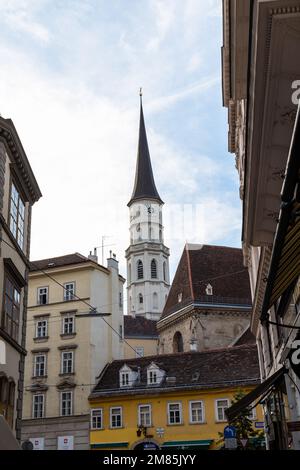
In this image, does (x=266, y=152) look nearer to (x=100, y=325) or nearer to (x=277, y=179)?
(x=277, y=179)

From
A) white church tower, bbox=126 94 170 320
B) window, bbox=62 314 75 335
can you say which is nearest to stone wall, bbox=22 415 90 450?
window, bbox=62 314 75 335

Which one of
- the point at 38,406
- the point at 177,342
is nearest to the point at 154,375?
the point at 38,406

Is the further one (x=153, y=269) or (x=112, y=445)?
(x=153, y=269)

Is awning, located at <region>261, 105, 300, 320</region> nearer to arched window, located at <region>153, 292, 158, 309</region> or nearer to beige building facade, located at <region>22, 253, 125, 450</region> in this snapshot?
beige building facade, located at <region>22, 253, 125, 450</region>

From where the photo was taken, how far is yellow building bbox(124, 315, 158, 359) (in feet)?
253

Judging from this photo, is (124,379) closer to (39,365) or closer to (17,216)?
(39,365)

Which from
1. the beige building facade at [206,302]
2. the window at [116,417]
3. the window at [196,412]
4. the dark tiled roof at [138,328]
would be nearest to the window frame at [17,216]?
the window at [196,412]

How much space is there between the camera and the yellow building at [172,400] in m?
39.2

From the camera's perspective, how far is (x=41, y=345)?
153 feet

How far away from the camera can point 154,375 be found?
43.1m

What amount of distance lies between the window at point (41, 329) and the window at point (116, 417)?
27.9 ft

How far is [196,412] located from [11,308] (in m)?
21.2

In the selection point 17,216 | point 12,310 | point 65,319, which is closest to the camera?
point 12,310

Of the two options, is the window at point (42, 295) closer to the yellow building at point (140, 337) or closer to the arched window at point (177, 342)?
the arched window at point (177, 342)
